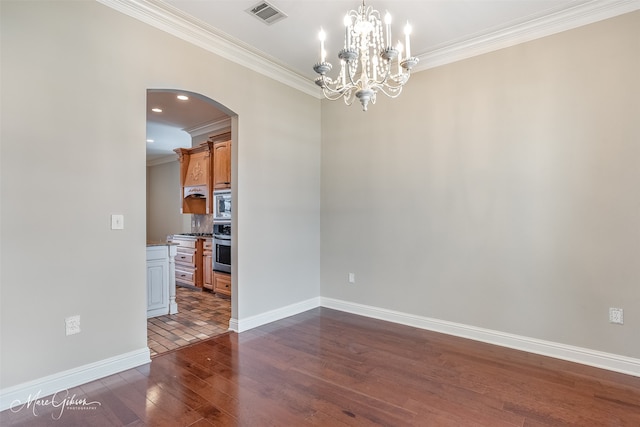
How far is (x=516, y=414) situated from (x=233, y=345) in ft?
A: 7.95

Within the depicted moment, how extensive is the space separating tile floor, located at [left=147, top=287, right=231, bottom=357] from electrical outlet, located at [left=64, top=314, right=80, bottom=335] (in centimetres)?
75

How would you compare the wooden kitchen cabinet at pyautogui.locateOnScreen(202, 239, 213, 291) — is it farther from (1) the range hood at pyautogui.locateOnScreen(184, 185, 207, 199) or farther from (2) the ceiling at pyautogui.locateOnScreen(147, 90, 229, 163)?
(2) the ceiling at pyautogui.locateOnScreen(147, 90, 229, 163)

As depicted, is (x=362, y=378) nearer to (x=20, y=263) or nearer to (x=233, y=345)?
(x=233, y=345)

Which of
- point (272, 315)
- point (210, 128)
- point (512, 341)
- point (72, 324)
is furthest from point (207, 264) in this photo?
point (512, 341)

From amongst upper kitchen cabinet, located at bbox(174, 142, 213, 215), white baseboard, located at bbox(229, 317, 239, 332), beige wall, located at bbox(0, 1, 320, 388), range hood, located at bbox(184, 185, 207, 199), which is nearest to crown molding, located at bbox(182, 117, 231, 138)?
upper kitchen cabinet, located at bbox(174, 142, 213, 215)

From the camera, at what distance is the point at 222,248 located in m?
5.31

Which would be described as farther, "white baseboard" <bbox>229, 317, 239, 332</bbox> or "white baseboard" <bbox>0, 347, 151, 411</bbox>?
"white baseboard" <bbox>229, 317, 239, 332</bbox>

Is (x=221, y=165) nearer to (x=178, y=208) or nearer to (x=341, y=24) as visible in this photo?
(x=341, y=24)

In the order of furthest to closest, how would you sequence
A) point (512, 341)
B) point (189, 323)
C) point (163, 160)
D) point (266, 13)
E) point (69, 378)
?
point (163, 160), point (189, 323), point (512, 341), point (266, 13), point (69, 378)

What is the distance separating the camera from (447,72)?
365 centimetres

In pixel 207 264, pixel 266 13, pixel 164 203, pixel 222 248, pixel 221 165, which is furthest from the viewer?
pixel 164 203

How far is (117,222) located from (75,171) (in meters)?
0.48

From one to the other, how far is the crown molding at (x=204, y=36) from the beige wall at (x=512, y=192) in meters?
1.06

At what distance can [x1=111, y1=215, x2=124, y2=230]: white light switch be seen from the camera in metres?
2.69
